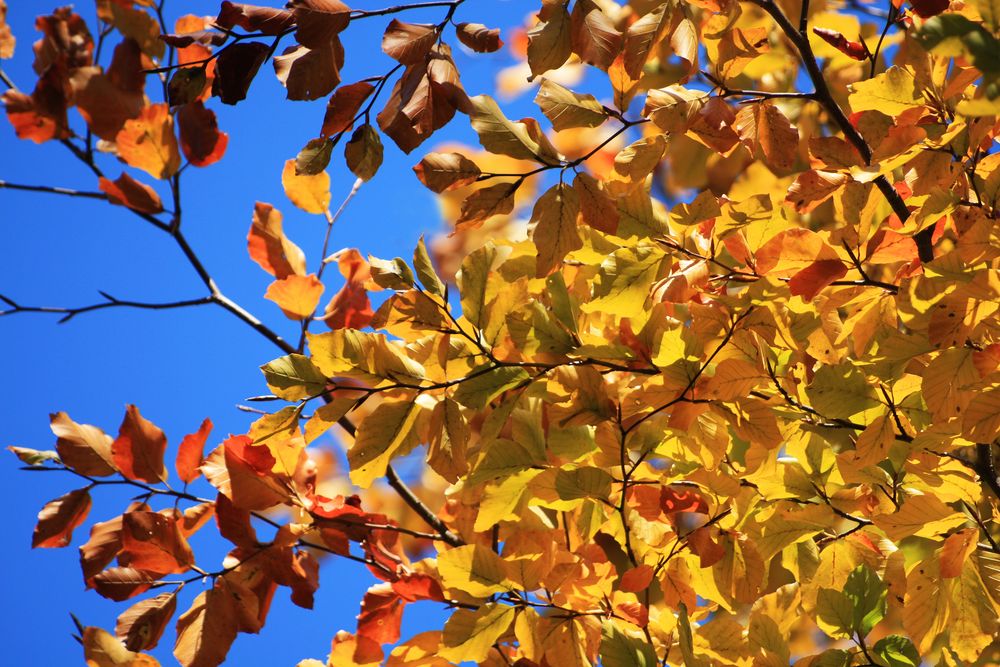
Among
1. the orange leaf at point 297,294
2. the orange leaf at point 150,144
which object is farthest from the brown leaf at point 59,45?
the orange leaf at point 297,294

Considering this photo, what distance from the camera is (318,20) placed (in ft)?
2.27

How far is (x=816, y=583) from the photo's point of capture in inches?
33.9

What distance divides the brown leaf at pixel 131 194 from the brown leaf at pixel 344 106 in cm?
53

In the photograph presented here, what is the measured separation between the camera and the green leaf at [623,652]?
71cm

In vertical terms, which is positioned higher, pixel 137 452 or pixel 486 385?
pixel 137 452

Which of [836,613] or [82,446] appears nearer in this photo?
[836,613]

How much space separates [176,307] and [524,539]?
595 millimetres

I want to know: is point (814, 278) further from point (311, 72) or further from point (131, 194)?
point (131, 194)

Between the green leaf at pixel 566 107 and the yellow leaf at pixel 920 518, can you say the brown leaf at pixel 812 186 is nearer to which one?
the green leaf at pixel 566 107

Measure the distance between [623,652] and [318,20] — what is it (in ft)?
2.04

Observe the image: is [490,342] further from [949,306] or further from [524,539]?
[949,306]

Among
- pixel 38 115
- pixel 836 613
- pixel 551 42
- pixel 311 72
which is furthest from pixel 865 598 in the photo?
pixel 38 115

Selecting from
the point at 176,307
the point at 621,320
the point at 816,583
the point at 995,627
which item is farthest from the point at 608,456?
the point at 176,307

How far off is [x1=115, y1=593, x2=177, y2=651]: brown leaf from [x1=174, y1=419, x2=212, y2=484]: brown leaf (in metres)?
0.15
